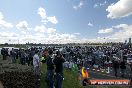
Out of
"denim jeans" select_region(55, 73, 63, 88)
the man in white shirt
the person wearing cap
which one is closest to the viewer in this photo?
Result: "denim jeans" select_region(55, 73, 63, 88)

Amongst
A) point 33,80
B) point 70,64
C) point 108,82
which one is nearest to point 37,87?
point 33,80

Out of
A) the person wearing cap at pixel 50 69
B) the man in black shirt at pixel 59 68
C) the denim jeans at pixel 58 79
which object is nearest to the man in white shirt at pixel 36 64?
the person wearing cap at pixel 50 69

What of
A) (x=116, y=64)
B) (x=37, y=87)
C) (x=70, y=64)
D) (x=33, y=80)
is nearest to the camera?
(x=37, y=87)

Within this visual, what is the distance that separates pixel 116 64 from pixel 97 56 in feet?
34.1

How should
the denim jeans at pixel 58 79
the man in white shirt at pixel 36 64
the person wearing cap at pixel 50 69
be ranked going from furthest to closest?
the man in white shirt at pixel 36 64
the person wearing cap at pixel 50 69
the denim jeans at pixel 58 79

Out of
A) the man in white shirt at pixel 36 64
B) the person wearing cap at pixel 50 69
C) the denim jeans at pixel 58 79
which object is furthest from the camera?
the man in white shirt at pixel 36 64

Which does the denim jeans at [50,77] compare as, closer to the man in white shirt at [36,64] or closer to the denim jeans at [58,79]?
the denim jeans at [58,79]

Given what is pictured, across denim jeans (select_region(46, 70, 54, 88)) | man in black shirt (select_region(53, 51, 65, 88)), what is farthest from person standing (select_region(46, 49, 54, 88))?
man in black shirt (select_region(53, 51, 65, 88))

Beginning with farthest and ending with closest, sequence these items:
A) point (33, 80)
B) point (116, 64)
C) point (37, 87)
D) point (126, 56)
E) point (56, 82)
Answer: point (126, 56), point (116, 64), point (33, 80), point (37, 87), point (56, 82)

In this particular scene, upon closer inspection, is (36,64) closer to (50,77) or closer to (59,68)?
(50,77)

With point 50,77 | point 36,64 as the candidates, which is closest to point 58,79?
point 50,77

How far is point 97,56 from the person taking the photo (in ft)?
145

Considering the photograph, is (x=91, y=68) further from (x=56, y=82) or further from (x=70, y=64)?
(x=56, y=82)

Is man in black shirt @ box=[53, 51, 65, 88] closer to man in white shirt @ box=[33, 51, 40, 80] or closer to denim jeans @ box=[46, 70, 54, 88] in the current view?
denim jeans @ box=[46, 70, 54, 88]
